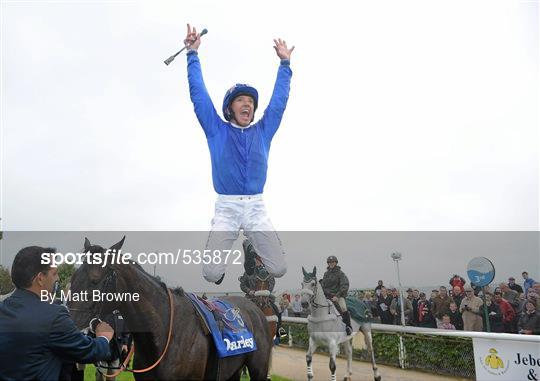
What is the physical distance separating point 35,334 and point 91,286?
0.59m

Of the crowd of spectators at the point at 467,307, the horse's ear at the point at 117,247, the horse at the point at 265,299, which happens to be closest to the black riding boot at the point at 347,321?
the crowd of spectators at the point at 467,307

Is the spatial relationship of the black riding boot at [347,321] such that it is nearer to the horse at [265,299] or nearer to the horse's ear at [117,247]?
the horse at [265,299]

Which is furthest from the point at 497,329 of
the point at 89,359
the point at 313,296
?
the point at 89,359

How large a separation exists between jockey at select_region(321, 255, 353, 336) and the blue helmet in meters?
5.15

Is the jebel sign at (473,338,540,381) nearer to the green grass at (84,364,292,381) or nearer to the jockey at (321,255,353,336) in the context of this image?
the jockey at (321,255,353,336)

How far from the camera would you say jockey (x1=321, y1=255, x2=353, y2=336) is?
870 cm

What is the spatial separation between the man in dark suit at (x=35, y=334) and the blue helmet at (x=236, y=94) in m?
1.94

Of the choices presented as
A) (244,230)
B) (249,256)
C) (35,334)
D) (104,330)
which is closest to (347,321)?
(249,256)

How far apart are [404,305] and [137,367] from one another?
8.28 metres

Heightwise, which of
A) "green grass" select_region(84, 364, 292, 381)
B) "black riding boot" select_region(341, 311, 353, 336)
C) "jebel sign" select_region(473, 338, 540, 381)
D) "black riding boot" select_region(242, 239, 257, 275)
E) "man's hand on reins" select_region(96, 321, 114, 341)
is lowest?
"green grass" select_region(84, 364, 292, 381)

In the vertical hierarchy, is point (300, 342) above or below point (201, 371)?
below

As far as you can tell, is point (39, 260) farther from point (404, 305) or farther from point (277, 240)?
point (404, 305)

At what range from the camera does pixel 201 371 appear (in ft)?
12.0

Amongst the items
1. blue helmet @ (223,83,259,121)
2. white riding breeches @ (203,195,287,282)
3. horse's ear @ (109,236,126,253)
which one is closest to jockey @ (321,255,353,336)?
white riding breeches @ (203,195,287,282)
